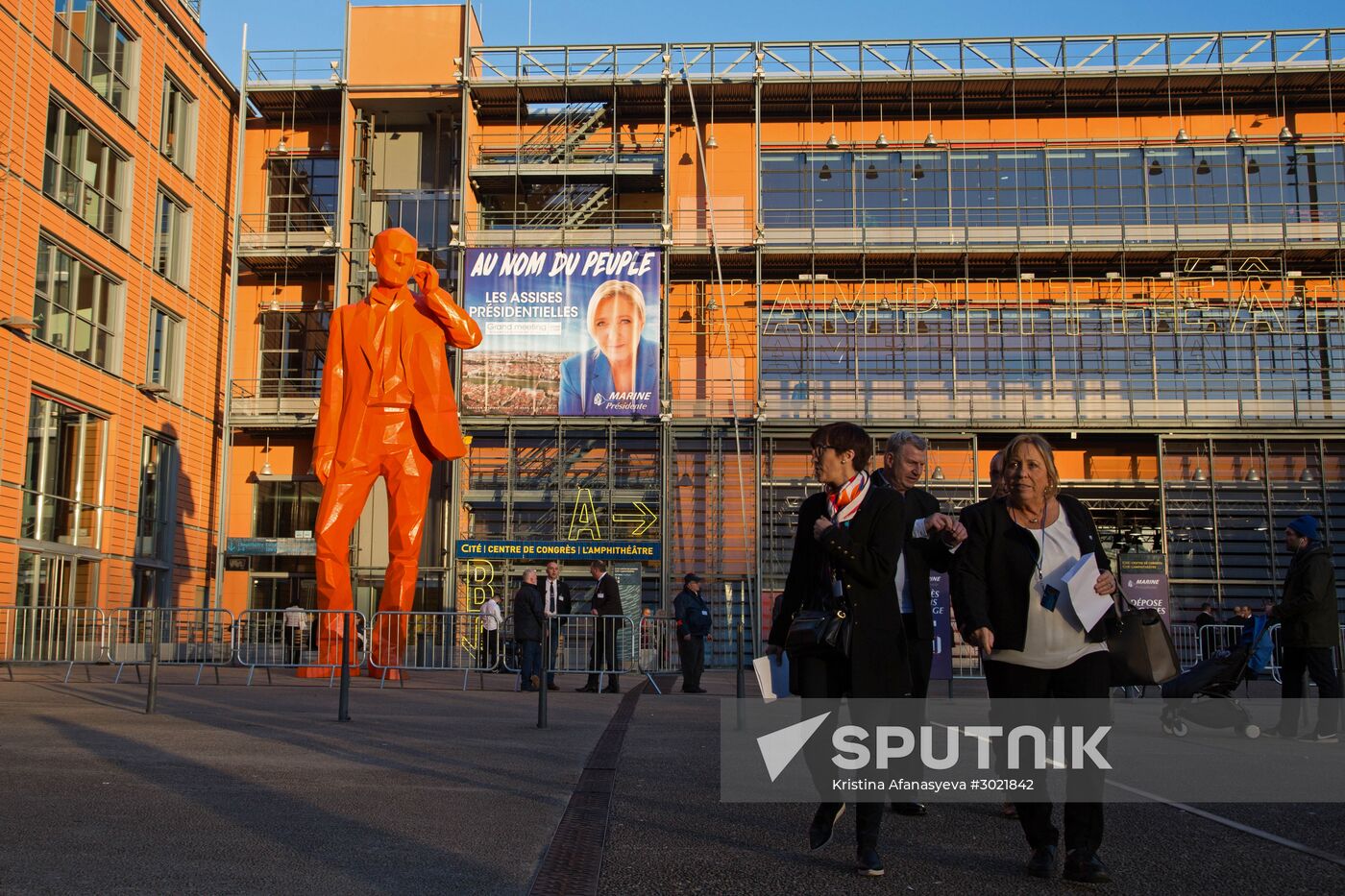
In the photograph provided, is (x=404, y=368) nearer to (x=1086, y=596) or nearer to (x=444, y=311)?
(x=444, y=311)

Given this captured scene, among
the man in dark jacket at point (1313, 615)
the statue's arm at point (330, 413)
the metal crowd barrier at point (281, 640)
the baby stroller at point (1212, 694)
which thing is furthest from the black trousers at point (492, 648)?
the man in dark jacket at point (1313, 615)

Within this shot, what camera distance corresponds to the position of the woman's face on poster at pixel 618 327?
28.1m

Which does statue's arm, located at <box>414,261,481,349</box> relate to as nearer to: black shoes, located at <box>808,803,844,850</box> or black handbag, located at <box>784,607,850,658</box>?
black handbag, located at <box>784,607,850,658</box>

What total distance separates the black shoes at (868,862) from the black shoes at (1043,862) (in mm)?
565

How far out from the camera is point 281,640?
50.9ft

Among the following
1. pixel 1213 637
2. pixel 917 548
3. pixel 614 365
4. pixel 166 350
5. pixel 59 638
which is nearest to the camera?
pixel 917 548

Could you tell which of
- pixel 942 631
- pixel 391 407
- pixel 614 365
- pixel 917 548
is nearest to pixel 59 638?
pixel 391 407

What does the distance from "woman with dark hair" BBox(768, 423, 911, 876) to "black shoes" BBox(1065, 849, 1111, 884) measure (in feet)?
2.18

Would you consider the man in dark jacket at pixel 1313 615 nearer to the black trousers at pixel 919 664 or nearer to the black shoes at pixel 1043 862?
the black trousers at pixel 919 664

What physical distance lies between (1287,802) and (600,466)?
2271 centimetres

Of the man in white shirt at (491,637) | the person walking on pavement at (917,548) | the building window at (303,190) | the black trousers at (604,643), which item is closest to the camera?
the person walking on pavement at (917,548)

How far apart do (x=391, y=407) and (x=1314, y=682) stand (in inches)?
486

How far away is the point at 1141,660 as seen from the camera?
191 inches

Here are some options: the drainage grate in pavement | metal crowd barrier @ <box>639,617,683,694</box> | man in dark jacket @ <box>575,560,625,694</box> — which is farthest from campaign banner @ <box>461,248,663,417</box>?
the drainage grate in pavement
